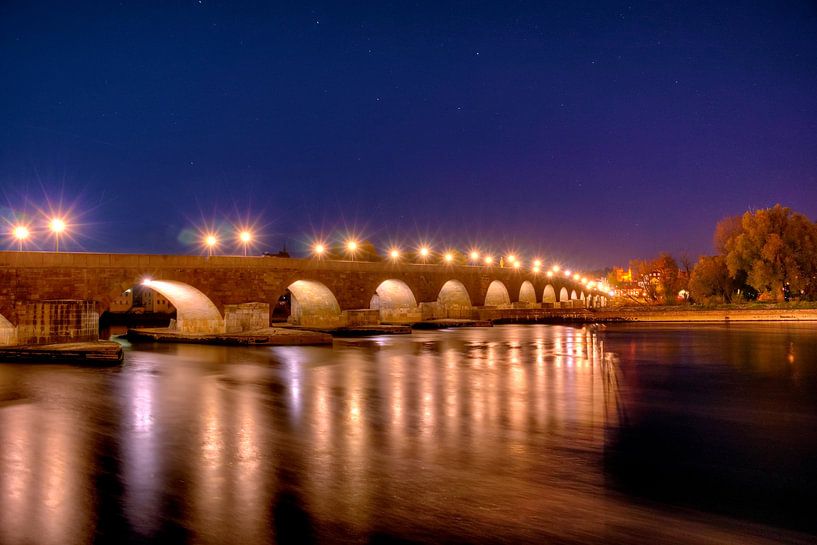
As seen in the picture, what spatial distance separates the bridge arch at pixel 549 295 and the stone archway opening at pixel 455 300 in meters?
23.7

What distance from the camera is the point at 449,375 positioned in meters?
17.6

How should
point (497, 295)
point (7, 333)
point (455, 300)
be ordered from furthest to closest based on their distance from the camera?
point (497, 295) → point (455, 300) → point (7, 333)

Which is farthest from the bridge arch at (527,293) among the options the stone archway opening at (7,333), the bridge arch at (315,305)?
the stone archway opening at (7,333)

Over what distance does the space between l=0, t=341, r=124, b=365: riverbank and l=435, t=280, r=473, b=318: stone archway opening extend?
91.1 feet

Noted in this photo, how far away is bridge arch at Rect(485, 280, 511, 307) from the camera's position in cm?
5334

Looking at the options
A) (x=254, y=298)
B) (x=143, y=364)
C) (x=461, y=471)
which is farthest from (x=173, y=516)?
(x=254, y=298)

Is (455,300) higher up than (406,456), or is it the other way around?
(455,300)

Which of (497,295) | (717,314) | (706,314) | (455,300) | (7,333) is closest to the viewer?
(7,333)

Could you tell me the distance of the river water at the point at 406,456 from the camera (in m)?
5.95

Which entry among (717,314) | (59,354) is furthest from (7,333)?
(717,314)

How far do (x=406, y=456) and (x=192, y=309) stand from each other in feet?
73.5

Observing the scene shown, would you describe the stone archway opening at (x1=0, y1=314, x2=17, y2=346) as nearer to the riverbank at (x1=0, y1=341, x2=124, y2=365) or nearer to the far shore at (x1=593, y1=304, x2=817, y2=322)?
the riverbank at (x1=0, y1=341, x2=124, y2=365)

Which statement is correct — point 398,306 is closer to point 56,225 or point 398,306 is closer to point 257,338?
point 257,338

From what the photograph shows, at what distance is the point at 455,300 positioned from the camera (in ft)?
151
